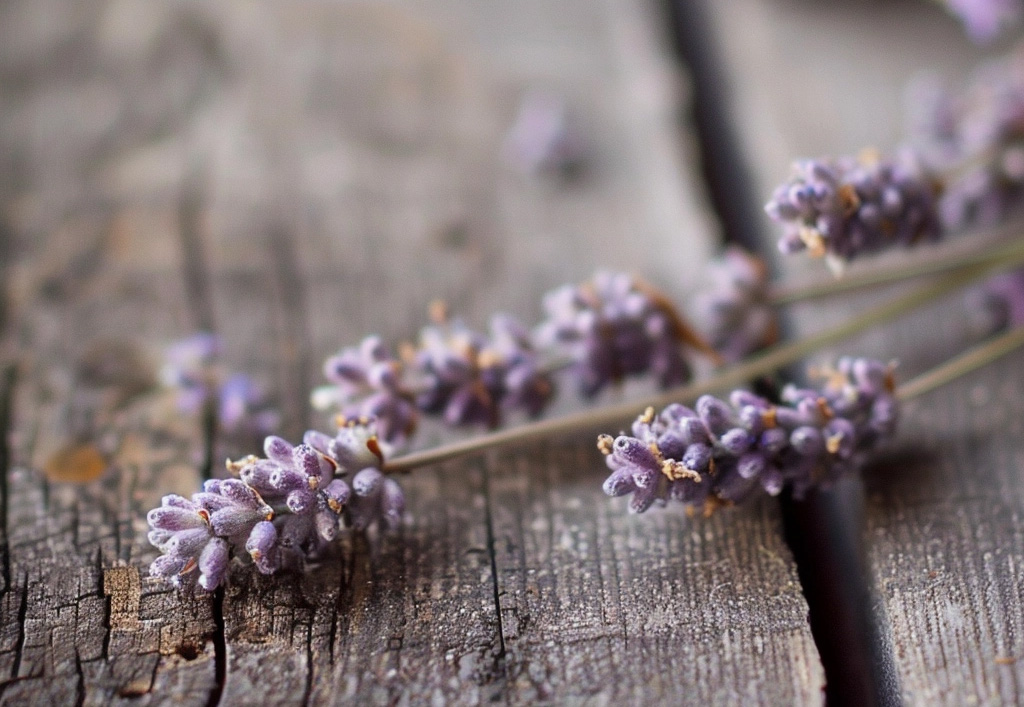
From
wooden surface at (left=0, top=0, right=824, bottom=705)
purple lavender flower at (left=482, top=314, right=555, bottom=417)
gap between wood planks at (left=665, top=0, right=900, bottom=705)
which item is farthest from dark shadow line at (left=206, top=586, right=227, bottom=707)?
gap between wood planks at (left=665, top=0, right=900, bottom=705)

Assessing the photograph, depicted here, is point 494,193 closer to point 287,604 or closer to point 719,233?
point 719,233

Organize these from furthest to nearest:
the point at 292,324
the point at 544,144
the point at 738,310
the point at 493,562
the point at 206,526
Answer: the point at 544,144, the point at 292,324, the point at 738,310, the point at 493,562, the point at 206,526

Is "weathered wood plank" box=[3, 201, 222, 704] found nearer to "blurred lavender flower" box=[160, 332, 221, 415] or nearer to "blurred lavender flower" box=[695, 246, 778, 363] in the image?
"blurred lavender flower" box=[160, 332, 221, 415]

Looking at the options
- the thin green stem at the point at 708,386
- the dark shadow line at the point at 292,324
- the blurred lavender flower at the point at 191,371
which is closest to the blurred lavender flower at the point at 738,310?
the thin green stem at the point at 708,386

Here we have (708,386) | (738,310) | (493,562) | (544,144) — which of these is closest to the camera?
(493,562)

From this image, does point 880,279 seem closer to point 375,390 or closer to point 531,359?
point 531,359

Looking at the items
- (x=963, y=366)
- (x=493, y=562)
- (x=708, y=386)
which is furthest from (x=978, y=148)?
(x=493, y=562)
